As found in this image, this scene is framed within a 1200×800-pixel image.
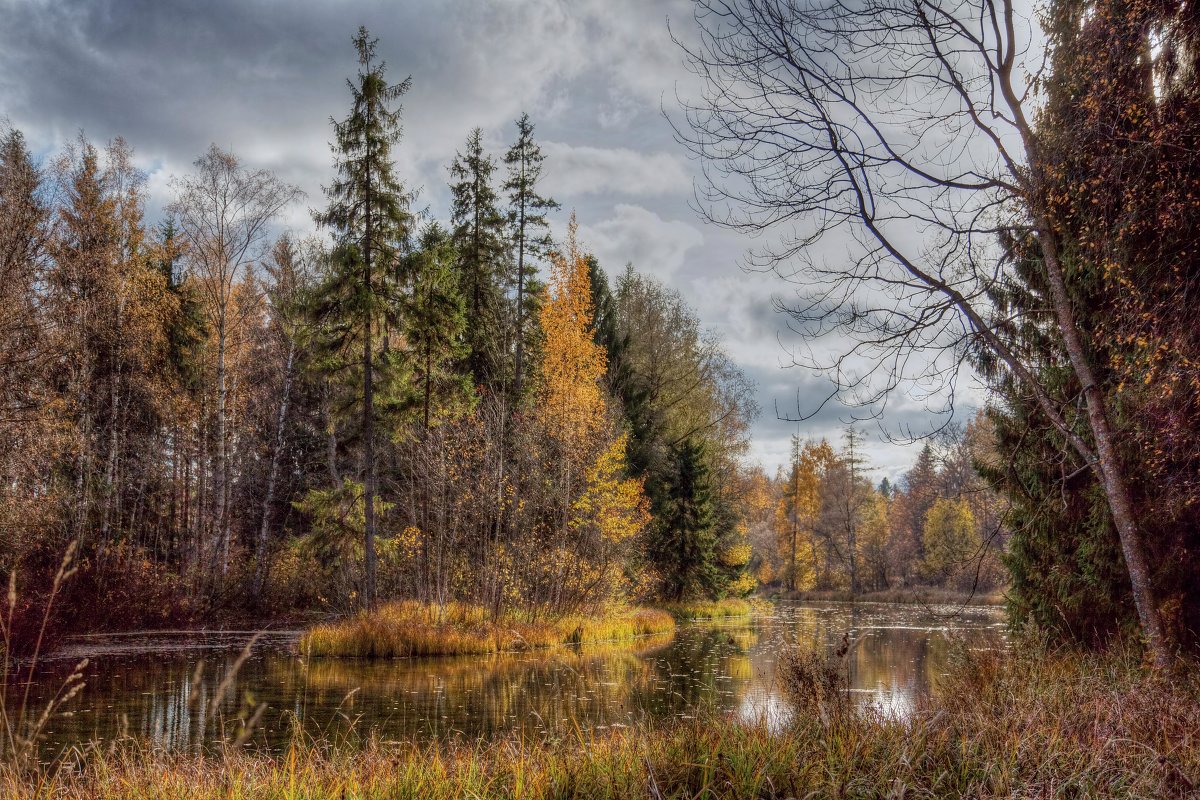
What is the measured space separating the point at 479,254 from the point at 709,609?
1551 centimetres

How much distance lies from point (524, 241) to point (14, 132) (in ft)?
43.8

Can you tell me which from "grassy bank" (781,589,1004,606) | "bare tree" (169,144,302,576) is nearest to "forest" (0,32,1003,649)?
"bare tree" (169,144,302,576)

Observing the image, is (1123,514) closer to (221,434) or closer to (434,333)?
(434,333)

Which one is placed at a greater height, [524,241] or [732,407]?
[524,241]

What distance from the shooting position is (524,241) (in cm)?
2467

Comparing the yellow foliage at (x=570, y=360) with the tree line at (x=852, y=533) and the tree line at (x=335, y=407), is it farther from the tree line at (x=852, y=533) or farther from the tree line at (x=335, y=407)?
the tree line at (x=852, y=533)

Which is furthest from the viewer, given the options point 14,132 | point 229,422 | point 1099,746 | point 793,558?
point 793,558

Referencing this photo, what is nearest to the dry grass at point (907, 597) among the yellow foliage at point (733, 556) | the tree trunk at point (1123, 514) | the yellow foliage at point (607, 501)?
the yellow foliage at point (733, 556)

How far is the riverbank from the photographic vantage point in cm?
392

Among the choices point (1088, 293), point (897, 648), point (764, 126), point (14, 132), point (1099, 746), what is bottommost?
point (897, 648)

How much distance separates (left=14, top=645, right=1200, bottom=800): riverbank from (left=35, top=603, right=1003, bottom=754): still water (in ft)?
2.45

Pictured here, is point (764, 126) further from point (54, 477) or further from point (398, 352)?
point (54, 477)

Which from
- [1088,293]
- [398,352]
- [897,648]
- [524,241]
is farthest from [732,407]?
[1088,293]

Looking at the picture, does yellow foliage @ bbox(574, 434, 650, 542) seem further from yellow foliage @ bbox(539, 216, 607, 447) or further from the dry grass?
the dry grass
